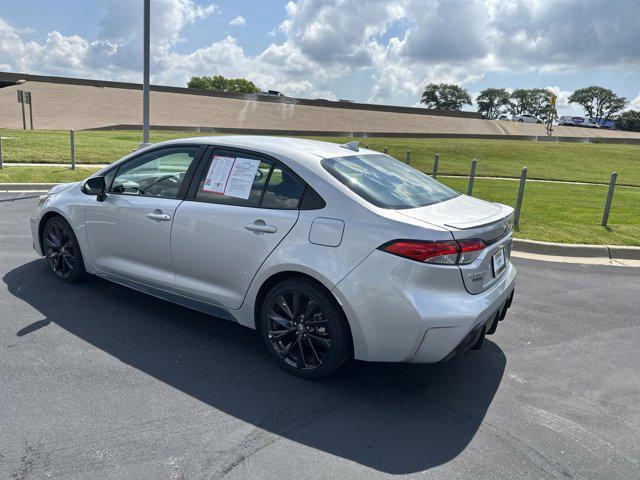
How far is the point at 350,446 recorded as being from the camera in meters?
2.83

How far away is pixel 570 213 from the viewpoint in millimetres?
10242

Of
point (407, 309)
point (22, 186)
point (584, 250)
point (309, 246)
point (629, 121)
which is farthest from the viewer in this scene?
point (629, 121)

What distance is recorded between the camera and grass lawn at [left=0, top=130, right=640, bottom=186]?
17.0 m

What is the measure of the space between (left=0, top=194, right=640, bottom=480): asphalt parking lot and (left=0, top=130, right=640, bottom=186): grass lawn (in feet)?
42.5

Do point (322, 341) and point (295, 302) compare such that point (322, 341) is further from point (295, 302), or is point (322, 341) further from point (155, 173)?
point (155, 173)

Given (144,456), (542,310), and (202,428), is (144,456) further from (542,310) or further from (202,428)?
(542,310)

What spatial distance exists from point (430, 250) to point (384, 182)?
0.86 meters

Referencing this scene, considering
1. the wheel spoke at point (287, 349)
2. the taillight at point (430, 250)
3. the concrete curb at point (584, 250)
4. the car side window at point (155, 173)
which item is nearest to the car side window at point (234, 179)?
the car side window at point (155, 173)

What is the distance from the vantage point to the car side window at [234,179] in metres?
3.70

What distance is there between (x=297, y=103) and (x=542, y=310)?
61.0m

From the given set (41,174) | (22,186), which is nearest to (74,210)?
(22,186)

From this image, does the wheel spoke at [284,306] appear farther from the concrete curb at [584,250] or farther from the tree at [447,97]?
the tree at [447,97]

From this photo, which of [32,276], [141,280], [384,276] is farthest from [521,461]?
[32,276]

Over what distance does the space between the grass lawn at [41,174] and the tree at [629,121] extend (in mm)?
99411
